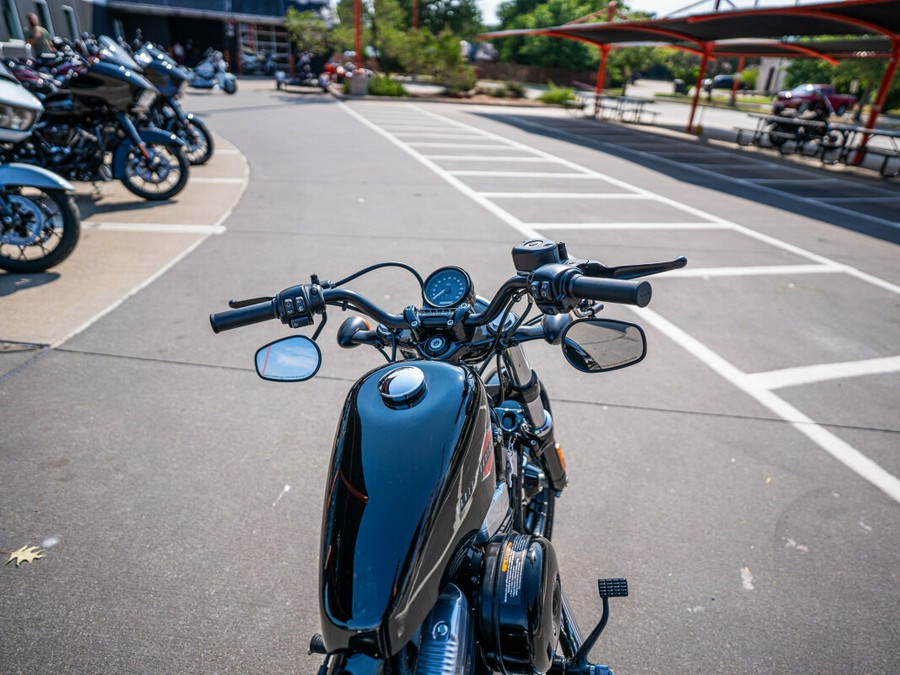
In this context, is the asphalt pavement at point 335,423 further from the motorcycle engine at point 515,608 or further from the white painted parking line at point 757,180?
the white painted parking line at point 757,180

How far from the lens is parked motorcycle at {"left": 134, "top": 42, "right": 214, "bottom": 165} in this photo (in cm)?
962

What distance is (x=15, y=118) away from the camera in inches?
230

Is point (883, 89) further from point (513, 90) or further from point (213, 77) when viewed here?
point (213, 77)

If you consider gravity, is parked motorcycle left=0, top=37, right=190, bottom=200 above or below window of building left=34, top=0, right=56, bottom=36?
below

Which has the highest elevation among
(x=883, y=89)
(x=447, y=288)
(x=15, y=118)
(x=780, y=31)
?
(x=780, y=31)

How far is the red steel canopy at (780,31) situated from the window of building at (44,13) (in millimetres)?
17912

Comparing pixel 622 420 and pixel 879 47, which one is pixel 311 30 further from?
pixel 622 420

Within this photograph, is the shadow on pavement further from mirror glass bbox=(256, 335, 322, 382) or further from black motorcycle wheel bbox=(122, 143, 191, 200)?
mirror glass bbox=(256, 335, 322, 382)

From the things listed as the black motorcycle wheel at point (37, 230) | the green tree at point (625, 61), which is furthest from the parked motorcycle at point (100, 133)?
the green tree at point (625, 61)

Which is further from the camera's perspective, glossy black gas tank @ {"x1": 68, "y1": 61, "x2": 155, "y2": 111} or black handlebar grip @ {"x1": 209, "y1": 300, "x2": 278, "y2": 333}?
glossy black gas tank @ {"x1": 68, "y1": 61, "x2": 155, "y2": 111}

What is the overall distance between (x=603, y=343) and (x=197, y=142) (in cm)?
1069

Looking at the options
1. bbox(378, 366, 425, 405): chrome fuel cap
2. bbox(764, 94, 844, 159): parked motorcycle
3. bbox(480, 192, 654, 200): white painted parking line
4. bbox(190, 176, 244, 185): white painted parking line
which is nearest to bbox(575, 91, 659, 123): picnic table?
bbox(764, 94, 844, 159): parked motorcycle

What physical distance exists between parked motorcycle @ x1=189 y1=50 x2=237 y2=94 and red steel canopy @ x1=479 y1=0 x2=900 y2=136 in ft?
41.6

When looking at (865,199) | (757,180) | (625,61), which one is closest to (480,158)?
(757,180)
